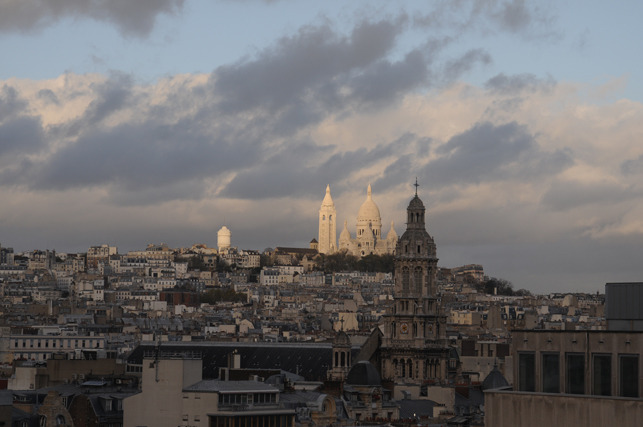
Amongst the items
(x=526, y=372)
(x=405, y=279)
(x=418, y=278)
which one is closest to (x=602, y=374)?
(x=526, y=372)

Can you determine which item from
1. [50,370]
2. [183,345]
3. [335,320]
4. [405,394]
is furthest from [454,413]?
[335,320]

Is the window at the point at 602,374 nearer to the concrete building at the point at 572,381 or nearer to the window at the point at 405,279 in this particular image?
the concrete building at the point at 572,381

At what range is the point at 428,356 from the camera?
86562 millimetres

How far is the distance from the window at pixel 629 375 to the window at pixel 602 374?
0.19 meters

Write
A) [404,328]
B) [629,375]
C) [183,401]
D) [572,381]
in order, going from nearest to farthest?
[629,375] < [572,381] < [183,401] < [404,328]

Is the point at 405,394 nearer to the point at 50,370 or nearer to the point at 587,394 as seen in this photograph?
the point at 50,370

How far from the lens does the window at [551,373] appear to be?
28578mm

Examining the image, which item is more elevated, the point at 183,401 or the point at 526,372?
the point at 526,372

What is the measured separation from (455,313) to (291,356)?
11004 cm

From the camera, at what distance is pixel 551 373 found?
28734 mm

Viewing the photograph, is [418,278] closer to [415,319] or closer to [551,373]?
[415,319]

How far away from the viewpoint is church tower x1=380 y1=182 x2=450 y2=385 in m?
86.5

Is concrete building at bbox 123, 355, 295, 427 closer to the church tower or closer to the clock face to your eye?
the church tower

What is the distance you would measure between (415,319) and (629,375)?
6020 cm
